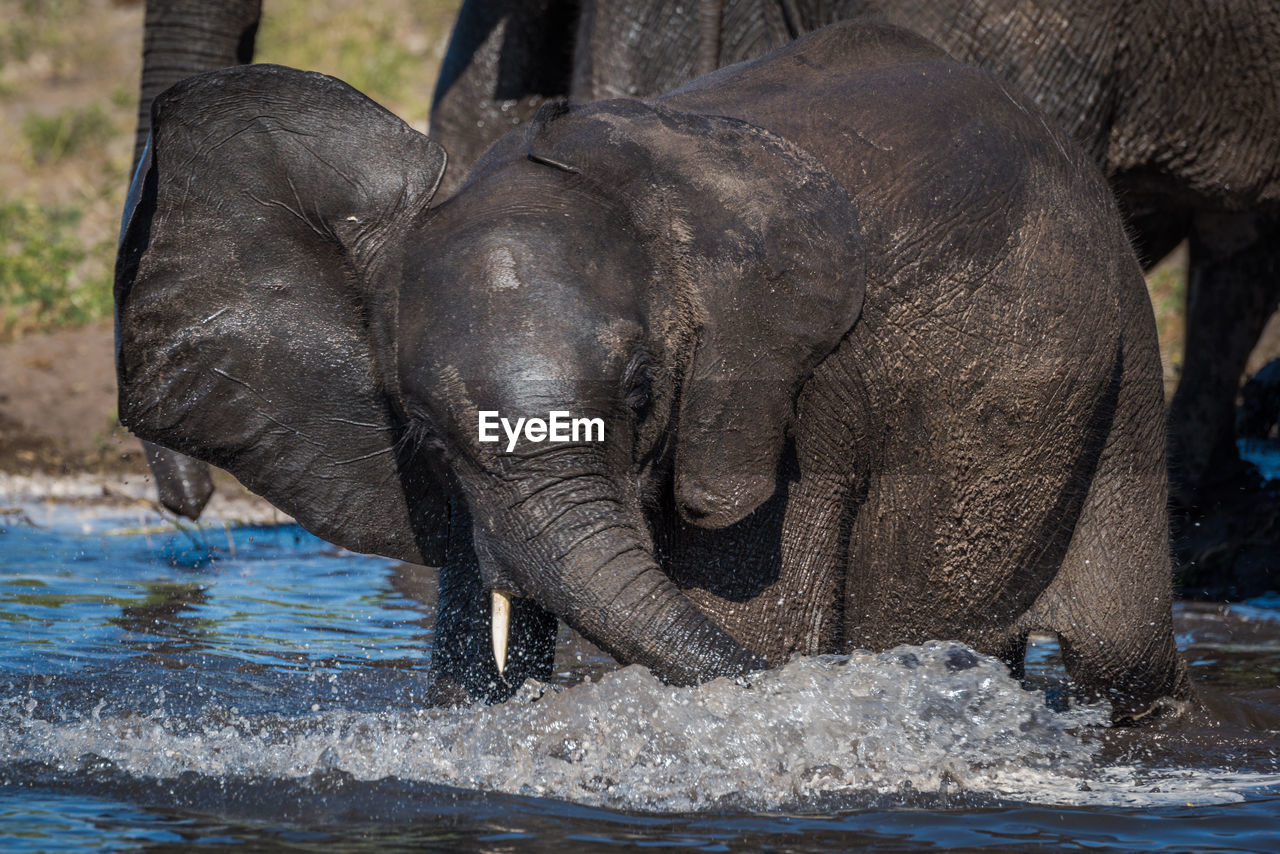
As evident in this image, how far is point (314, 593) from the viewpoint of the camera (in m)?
5.61

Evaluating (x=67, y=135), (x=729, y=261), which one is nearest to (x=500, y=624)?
(x=729, y=261)

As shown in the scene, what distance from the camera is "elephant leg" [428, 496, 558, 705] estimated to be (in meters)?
3.48

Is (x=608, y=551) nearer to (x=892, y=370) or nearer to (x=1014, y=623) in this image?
(x=892, y=370)

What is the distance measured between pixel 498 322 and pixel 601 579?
417mm

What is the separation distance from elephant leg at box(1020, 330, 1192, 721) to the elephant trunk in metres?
1.08

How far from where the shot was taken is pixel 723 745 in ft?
10.2

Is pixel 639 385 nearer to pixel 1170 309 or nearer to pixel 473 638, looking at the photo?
pixel 473 638

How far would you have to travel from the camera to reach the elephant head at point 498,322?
2.89 m

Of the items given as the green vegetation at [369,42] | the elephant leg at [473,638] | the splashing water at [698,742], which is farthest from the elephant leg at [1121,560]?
the green vegetation at [369,42]

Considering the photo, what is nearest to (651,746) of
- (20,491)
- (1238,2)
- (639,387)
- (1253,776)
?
(639,387)

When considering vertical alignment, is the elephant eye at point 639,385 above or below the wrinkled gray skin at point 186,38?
below

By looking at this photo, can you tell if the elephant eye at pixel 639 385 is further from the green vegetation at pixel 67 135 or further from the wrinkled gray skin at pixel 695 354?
the green vegetation at pixel 67 135

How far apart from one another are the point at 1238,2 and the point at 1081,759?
8.48 ft

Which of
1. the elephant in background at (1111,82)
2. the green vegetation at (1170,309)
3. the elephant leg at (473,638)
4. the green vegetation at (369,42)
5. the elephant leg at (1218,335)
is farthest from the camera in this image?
the green vegetation at (369,42)
